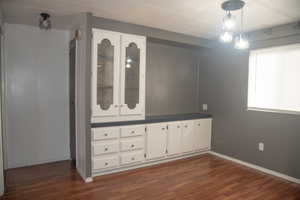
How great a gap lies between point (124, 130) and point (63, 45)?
2.01 metres

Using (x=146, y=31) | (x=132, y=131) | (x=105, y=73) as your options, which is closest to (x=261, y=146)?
(x=132, y=131)

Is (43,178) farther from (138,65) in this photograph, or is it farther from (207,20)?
(207,20)

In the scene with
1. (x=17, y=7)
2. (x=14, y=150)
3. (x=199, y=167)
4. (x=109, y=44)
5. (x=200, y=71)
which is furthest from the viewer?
(x=200, y=71)

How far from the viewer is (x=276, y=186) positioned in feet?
9.46

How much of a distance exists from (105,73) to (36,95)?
1409mm

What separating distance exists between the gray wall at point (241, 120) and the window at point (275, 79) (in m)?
0.11

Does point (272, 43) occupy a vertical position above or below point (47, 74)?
above

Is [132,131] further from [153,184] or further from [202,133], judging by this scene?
[202,133]

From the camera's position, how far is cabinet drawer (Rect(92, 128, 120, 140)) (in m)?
2.94

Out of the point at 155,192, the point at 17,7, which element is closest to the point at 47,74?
the point at 17,7

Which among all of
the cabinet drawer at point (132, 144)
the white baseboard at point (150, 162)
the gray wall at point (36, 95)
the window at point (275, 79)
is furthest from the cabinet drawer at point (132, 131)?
the window at point (275, 79)

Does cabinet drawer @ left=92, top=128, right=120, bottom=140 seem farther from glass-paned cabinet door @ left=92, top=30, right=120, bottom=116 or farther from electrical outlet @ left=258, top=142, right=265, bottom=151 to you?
electrical outlet @ left=258, top=142, right=265, bottom=151

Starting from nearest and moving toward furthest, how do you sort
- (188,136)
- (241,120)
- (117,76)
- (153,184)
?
(153,184) → (117,76) → (241,120) → (188,136)

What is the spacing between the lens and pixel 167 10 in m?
2.62
